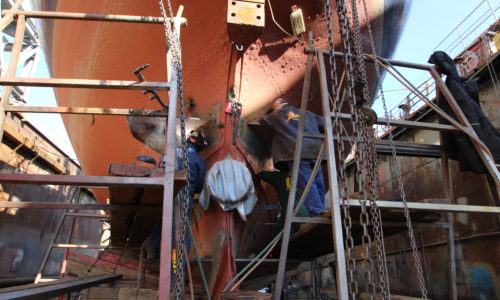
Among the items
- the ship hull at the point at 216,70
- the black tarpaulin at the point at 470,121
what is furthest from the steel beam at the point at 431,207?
the ship hull at the point at 216,70

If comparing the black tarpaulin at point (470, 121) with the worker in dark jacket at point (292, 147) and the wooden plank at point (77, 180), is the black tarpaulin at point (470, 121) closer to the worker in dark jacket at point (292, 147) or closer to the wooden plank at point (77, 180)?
the worker in dark jacket at point (292, 147)

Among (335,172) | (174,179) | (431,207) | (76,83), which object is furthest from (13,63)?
(431,207)

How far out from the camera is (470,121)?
3746mm

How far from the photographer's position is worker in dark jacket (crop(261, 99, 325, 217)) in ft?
12.6

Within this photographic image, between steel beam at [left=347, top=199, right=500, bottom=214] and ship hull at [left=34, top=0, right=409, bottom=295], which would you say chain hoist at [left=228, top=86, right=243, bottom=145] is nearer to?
ship hull at [left=34, top=0, right=409, bottom=295]

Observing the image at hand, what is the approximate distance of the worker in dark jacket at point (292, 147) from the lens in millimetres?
3846

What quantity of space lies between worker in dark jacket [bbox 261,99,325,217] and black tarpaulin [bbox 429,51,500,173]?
1.35m

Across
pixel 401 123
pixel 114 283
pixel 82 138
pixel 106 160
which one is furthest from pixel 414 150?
pixel 82 138

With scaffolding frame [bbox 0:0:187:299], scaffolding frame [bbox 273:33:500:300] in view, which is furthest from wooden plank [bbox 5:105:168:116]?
scaffolding frame [bbox 273:33:500:300]

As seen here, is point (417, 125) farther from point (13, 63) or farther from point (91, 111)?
point (13, 63)

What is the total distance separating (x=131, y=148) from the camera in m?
5.20

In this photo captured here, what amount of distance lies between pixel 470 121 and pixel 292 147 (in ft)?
5.90

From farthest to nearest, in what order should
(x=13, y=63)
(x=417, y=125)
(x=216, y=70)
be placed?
(x=216, y=70) < (x=417, y=125) < (x=13, y=63)

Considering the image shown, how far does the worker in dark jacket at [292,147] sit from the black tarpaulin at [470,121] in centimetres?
135
